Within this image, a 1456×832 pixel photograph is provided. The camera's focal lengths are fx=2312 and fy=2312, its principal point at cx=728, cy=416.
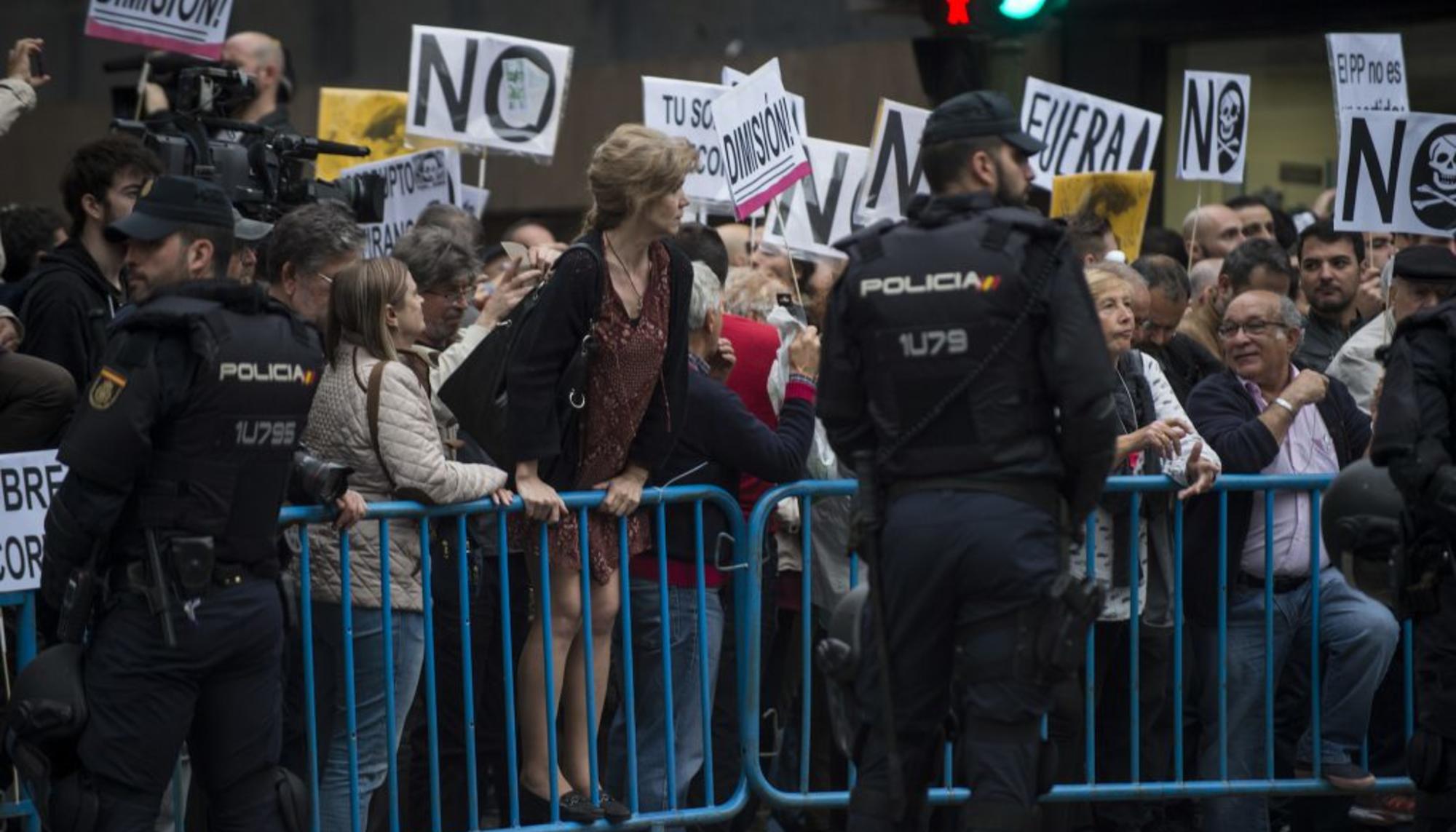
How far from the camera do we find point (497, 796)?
309 inches

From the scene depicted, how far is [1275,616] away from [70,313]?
4.17 metres

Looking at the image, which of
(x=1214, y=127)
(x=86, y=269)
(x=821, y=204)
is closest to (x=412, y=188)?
(x=821, y=204)

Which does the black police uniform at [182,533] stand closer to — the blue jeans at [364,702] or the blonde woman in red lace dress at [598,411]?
the blue jeans at [364,702]

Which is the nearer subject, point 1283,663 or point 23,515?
point 23,515

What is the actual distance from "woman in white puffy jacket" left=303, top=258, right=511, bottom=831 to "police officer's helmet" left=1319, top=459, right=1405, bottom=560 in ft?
8.33

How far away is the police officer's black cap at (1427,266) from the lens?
7.72 meters

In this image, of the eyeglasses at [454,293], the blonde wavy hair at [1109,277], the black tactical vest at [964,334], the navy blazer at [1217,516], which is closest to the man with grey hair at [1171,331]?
the blonde wavy hair at [1109,277]

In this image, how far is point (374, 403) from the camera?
6945 mm

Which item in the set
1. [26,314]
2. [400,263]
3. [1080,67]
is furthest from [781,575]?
[1080,67]

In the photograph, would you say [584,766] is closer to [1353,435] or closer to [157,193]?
[157,193]

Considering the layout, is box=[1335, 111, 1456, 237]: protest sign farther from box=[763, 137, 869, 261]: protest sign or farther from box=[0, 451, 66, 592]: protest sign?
box=[0, 451, 66, 592]: protest sign

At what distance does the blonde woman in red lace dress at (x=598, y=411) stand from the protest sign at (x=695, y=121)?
113 inches

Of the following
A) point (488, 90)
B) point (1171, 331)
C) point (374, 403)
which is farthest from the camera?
point (488, 90)

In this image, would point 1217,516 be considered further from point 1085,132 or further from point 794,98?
point 1085,132
